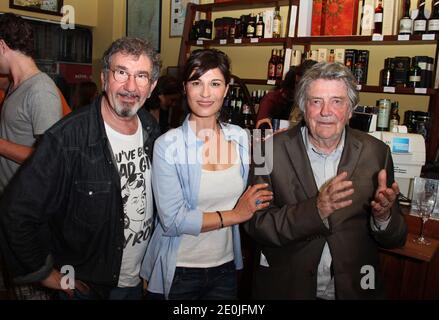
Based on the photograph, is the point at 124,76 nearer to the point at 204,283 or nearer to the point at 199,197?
the point at 199,197

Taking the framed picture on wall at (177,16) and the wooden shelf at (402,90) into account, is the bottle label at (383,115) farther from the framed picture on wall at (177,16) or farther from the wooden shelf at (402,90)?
the framed picture on wall at (177,16)

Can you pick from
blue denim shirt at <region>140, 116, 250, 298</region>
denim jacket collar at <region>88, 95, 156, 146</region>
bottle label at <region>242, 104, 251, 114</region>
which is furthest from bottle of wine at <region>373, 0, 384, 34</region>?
denim jacket collar at <region>88, 95, 156, 146</region>

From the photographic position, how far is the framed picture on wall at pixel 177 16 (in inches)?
203

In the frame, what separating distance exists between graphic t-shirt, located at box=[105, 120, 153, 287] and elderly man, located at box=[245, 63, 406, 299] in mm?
442

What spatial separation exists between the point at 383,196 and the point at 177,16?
4569 mm

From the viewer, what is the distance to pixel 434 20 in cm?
301

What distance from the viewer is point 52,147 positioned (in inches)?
55.8

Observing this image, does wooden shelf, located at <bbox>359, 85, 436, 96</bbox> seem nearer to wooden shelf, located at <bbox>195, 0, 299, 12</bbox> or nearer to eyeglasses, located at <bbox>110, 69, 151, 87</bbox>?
wooden shelf, located at <bbox>195, 0, 299, 12</bbox>

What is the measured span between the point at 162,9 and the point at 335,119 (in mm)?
4619

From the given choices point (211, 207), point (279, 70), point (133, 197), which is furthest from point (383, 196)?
point (279, 70)

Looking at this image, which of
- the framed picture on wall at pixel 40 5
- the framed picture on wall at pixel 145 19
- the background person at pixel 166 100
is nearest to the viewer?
the background person at pixel 166 100

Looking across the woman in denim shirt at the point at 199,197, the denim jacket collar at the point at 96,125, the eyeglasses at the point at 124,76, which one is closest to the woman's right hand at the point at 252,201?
the woman in denim shirt at the point at 199,197

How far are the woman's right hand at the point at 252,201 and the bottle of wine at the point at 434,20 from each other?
2.38 meters

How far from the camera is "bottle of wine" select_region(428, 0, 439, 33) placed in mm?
2996
